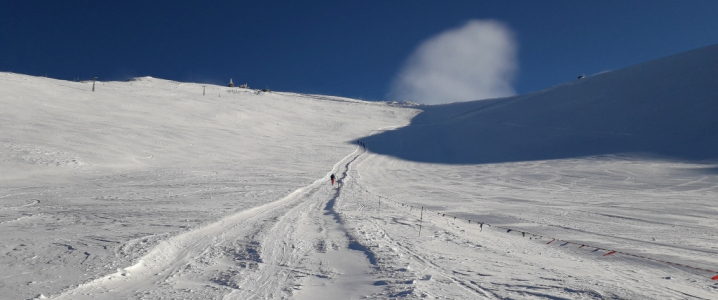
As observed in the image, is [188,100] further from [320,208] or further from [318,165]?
[320,208]

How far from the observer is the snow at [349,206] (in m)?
5.32

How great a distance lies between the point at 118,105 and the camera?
1517 inches

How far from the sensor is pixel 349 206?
12.5 m

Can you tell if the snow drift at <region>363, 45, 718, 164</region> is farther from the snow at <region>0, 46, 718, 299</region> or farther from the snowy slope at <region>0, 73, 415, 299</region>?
the snowy slope at <region>0, 73, 415, 299</region>

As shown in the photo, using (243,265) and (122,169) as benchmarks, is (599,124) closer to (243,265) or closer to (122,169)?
(122,169)

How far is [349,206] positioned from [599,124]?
33.9 meters

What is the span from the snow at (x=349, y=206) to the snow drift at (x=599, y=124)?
0.31 m

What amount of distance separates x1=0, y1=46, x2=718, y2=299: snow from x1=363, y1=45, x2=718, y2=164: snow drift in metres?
0.31

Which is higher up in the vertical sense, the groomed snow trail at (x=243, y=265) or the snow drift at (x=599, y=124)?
the snow drift at (x=599, y=124)

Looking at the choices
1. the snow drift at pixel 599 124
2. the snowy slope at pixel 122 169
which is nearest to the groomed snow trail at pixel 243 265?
the snowy slope at pixel 122 169

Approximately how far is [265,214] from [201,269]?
15.2 ft

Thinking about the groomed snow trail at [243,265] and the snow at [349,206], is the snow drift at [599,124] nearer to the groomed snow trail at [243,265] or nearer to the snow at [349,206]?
the snow at [349,206]

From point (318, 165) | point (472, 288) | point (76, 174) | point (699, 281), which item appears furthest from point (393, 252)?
point (318, 165)

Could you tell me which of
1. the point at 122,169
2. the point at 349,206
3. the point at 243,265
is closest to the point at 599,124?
the point at 349,206
